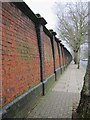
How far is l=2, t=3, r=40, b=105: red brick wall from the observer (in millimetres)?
4238

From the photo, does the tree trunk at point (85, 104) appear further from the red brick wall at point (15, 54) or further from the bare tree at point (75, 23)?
the bare tree at point (75, 23)

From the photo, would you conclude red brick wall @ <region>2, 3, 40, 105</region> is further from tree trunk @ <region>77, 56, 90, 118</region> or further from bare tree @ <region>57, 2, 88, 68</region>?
bare tree @ <region>57, 2, 88, 68</region>

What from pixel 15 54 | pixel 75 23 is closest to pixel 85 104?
pixel 15 54

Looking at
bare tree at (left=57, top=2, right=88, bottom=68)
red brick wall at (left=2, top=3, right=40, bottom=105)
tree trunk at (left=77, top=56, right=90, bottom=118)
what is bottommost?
tree trunk at (left=77, top=56, right=90, bottom=118)

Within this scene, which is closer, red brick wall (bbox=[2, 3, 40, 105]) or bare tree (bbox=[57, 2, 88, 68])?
red brick wall (bbox=[2, 3, 40, 105])

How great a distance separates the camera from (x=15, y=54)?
4883mm

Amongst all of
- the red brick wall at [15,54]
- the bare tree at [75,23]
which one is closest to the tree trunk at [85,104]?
the red brick wall at [15,54]

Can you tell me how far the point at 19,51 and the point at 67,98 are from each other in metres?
3.49

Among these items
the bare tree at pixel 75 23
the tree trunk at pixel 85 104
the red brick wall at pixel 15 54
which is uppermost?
the bare tree at pixel 75 23

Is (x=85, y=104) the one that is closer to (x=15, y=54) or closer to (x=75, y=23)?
(x=15, y=54)

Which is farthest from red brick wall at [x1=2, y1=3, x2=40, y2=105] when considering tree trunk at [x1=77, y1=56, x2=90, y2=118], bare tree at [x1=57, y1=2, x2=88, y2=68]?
bare tree at [x1=57, y1=2, x2=88, y2=68]

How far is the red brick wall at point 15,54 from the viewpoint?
424cm

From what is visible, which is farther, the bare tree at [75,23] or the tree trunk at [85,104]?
the bare tree at [75,23]

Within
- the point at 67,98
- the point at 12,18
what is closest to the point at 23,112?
the point at 12,18
